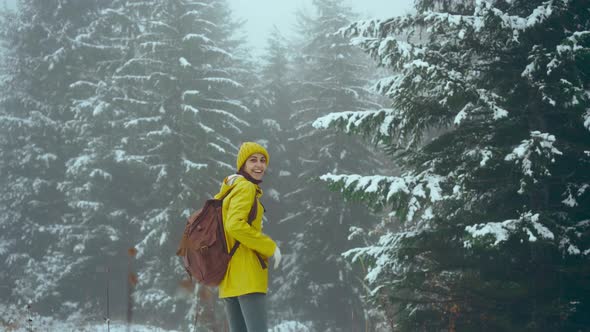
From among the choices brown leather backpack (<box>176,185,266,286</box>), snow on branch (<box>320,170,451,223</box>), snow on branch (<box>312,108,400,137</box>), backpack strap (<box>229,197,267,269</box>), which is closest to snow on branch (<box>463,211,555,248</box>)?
snow on branch (<box>320,170,451,223</box>)

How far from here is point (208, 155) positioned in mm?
17641

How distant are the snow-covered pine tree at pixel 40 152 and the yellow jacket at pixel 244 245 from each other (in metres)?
17.0

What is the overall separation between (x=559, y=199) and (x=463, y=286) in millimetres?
1734

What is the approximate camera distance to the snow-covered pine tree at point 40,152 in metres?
18.8

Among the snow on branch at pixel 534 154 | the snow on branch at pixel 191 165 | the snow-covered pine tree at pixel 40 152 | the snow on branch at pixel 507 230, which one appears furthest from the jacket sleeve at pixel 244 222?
the snow-covered pine tree at pixel 40 152

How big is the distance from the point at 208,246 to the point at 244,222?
409mm

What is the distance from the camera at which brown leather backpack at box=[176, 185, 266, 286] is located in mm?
3711

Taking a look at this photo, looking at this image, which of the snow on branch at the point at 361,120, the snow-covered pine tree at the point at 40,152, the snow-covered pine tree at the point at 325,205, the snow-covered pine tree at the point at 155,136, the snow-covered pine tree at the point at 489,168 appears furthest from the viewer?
the snow-covered pine tree at the point at 325,205

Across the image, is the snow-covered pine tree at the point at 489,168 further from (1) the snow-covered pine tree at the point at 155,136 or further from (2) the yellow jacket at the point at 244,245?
(1) the snow-covered pine tree at the point at 155,136

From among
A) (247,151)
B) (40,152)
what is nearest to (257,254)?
(247,151)

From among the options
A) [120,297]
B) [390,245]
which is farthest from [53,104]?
[390,245]

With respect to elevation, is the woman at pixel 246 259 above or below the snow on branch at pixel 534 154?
below

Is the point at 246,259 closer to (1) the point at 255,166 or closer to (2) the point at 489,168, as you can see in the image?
(1) the point at 255,166

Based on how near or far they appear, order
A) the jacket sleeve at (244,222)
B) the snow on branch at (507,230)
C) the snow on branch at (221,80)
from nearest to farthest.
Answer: the jacket sleeve at (244,222), the snow on branch at (507,230), the snow on branch at (221,80)
